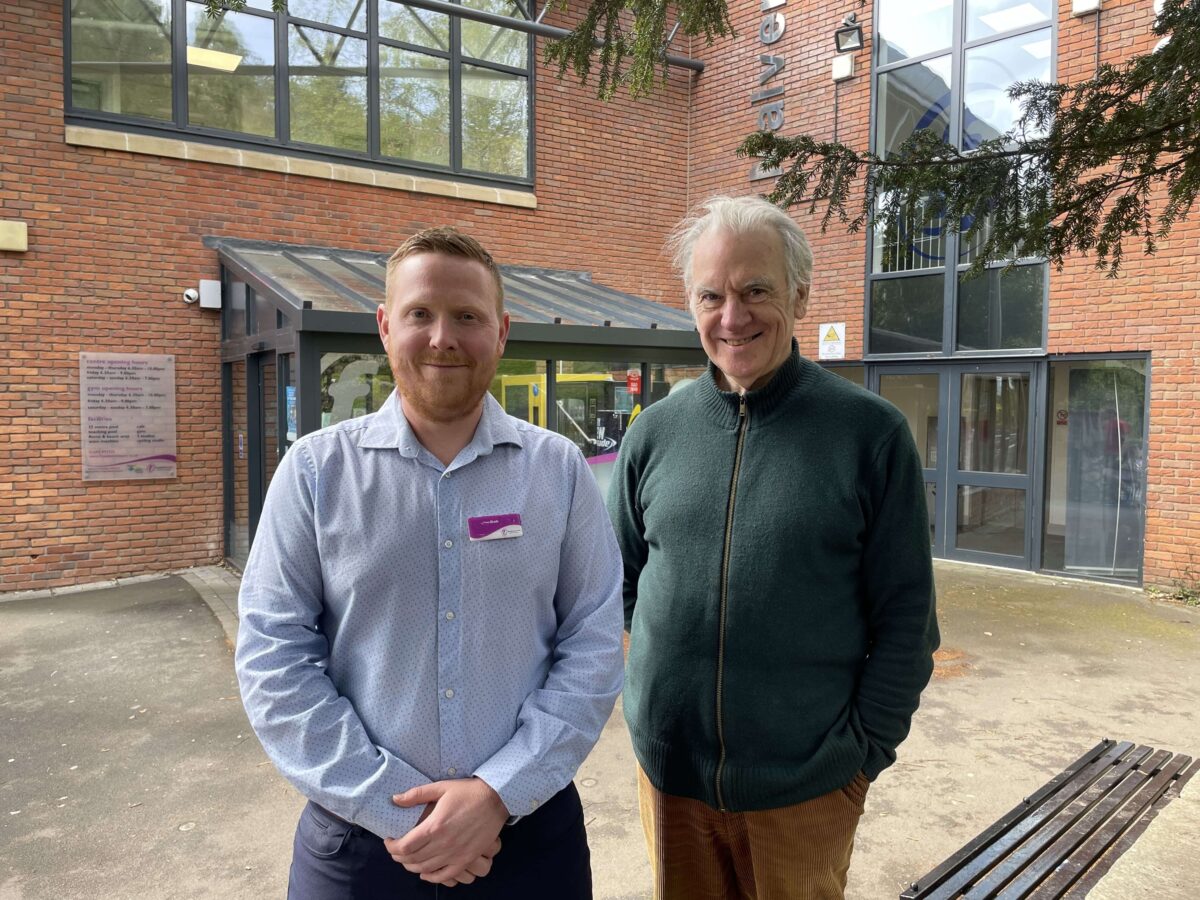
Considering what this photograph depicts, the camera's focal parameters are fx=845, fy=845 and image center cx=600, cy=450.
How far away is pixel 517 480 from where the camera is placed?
162cm

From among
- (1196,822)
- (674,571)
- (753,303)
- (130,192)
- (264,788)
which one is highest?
(130,192)

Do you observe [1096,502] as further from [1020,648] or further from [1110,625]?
[1020,648]

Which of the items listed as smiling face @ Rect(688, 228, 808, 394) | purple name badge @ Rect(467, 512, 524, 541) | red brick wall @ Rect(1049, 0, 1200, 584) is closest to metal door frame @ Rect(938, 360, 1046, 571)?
red brick wall @ Rect(1049, 0, 1200, 584)

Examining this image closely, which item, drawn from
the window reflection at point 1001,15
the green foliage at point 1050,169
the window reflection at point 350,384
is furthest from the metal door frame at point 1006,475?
the window reflection at point 350,384

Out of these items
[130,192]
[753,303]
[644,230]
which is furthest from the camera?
[644,230]

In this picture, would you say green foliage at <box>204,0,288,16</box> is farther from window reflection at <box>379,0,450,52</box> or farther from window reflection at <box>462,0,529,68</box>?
window reflection at <box>462,0,529,68</box>

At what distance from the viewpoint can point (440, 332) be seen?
1.53 meters

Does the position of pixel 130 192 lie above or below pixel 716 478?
above

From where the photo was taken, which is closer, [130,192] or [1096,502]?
[130,192]

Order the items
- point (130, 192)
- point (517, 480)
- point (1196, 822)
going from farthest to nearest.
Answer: point (130, 192) < point (1196, 822) < point (517, 480)

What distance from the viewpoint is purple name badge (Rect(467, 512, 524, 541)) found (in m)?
1.55

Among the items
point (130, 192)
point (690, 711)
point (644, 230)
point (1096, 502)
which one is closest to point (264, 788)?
point (690, 711)

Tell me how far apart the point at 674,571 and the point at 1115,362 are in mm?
8064

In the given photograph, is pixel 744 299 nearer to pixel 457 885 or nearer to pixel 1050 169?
pixel 457 885
